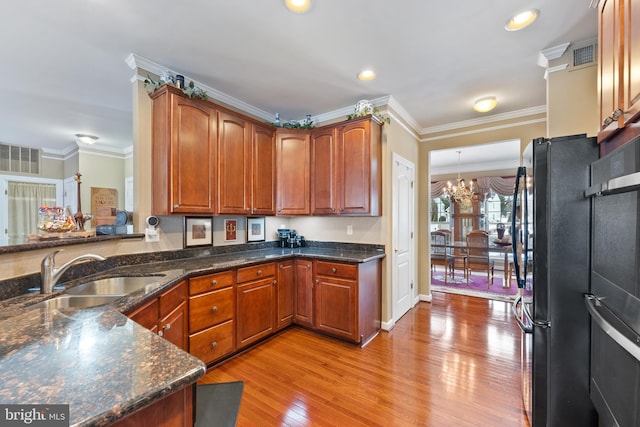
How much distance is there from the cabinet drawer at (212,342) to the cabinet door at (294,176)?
1496 mm

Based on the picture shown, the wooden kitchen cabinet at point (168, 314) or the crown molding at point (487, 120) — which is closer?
the wooden kitchen cabinet at point (168, 314)

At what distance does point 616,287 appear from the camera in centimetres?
109

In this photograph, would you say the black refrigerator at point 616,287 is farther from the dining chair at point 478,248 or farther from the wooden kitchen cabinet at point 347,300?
the dining chair at point 478,248

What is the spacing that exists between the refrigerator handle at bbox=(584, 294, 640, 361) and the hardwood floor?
3.41ft

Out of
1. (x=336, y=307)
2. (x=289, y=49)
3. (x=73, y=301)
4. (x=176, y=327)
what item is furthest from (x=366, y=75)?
(x=73, y=301)

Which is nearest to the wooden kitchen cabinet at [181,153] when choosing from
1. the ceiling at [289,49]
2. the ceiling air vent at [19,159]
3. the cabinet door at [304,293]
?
the ceiling at [289,49]

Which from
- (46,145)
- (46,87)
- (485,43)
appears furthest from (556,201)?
(46,145)

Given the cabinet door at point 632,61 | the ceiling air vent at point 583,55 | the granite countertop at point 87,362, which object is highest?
the ceiling air vent at point 583,55

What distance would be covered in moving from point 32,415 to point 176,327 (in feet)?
5.04

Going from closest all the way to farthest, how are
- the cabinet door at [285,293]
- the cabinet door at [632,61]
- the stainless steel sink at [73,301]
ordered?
1. the cabinet door at [632,61]
2. the stainless steel sink at [73,301]
3. the cabinet door at [285,293]

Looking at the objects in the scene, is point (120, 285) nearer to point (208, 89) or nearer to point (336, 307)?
point (336, 307)

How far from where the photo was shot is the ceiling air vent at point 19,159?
15.3 feet

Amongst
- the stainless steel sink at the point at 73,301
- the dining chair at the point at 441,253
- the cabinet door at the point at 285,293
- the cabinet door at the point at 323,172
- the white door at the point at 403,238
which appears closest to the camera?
the stainless steel sink at the point at 73,301

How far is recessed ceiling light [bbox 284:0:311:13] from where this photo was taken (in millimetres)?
1750
